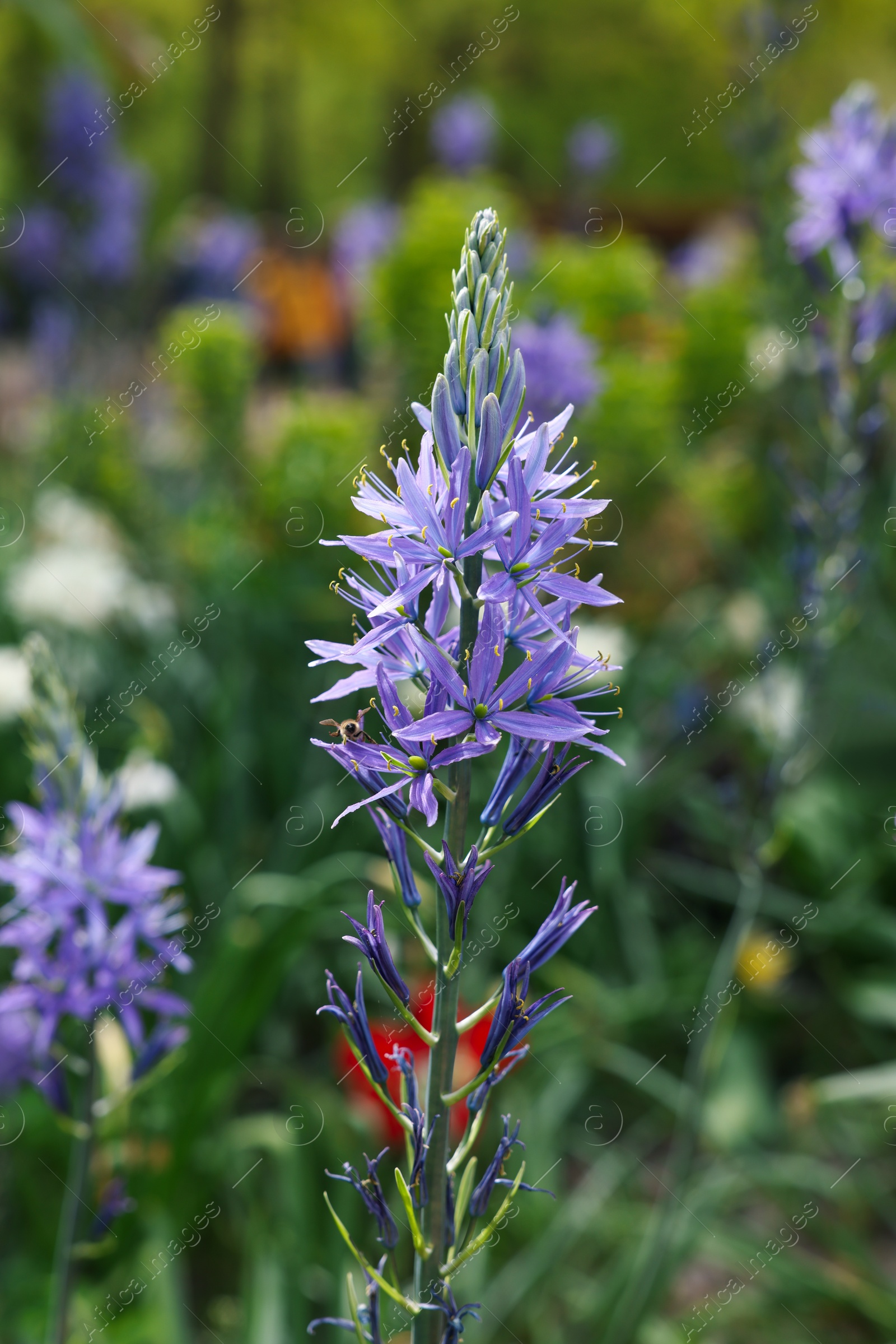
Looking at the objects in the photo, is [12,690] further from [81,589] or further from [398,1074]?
[398,1074]

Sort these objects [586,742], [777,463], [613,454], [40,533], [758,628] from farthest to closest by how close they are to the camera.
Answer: [40,533]
[613,454]
[758,628]
[777,463]
[586,742]

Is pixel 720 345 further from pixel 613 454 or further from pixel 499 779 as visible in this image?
pixel 499 779

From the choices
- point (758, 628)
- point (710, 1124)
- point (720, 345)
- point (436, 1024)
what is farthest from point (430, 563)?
point (720, 345)

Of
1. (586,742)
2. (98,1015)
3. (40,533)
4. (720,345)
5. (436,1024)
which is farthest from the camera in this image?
(720,345)

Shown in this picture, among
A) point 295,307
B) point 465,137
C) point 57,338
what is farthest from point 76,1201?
point 295,307

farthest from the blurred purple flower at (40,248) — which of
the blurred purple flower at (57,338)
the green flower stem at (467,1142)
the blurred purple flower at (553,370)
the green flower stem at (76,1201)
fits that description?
the green flower stem at (467,1142)

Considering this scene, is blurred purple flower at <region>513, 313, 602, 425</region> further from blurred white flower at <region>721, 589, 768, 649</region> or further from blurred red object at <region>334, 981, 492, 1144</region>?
blurred red object at <region>334, 981, 492, 1144</region>
